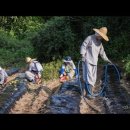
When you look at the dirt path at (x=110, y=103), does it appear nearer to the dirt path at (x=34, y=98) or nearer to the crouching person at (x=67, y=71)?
the dirt path at (x=34, y=98)

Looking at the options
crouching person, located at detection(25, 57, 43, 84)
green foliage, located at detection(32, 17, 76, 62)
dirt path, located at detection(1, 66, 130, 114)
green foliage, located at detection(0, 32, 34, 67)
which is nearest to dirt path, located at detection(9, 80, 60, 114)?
dirt path, located at detection(1, 66, 130, 114)

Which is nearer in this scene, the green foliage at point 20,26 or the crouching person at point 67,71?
the crouching person at point 67,71

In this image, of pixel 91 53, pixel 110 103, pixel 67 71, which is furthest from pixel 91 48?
pixel 67 71

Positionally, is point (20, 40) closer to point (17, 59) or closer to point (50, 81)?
point (17, 59)

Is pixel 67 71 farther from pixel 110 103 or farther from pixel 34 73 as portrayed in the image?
pixel 110 103

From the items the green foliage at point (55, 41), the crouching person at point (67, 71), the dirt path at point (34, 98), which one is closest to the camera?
the dirt path at point (34, 98)

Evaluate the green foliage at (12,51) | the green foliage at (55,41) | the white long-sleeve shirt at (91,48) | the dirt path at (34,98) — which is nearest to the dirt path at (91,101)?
the dirt path at (34,98)

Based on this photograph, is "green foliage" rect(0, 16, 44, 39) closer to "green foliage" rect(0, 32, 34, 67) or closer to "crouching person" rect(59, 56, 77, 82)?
"green foliage" rect(0, 32, 34, 67)

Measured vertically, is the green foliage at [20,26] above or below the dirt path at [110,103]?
above
